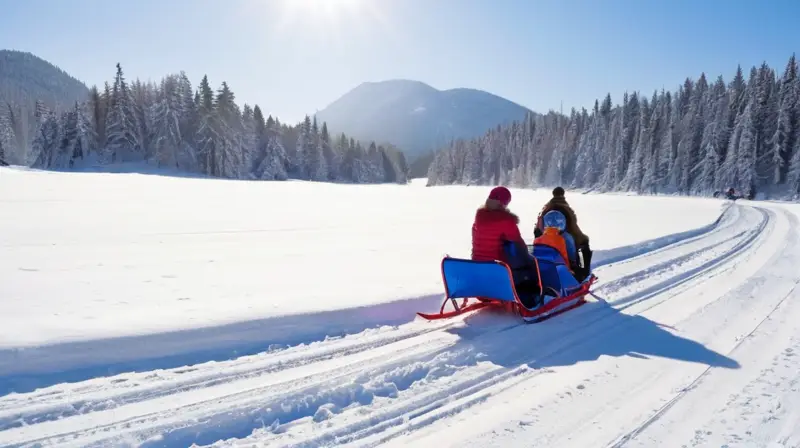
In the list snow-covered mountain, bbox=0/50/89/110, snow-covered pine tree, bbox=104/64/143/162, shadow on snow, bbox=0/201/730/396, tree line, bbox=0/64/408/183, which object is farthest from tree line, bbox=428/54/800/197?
snow-covered mountain, bbox=0/50/89/110

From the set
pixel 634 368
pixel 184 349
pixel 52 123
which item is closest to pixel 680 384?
pixel 634 368

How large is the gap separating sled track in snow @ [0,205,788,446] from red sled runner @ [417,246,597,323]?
31 centimetres

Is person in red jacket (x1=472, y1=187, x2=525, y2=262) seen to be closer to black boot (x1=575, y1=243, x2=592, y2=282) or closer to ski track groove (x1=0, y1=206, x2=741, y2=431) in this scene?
ski track groove (x1=0, y1=206, x2=741, y2=431)

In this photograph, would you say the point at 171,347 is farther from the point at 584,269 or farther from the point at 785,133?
the point at 785,133

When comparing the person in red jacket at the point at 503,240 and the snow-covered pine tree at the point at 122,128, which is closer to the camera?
the person in red jacket at the point at 503,240

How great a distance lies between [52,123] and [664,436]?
69425 mm

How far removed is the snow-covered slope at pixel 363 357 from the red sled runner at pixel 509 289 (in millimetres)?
240

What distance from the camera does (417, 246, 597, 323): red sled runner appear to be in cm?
547

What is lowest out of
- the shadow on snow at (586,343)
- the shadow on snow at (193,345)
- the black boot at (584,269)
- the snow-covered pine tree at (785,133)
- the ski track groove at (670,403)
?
the ski track groove at (670,403)

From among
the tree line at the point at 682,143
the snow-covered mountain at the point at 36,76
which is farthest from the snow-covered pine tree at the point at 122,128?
the snow-covered mountain at the point at 36,76

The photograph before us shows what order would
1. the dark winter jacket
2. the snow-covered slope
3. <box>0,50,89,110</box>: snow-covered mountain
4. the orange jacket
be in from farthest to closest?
1. <box>0,50,89,110</box>: snow-covered mountain
2. the dark winter jacket
3. the orange jacket
4. the snow-covered slope

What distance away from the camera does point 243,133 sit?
2339 inches

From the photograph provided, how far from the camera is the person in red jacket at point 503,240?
5.74 meters

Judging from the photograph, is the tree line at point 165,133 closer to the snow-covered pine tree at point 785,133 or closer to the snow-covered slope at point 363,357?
the snow-covered slope at point 363,357
